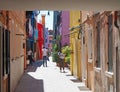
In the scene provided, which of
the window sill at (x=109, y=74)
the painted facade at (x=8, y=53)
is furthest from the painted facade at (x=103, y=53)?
the painted facade at (x=8, y=53)

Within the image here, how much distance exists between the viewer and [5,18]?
555 inches

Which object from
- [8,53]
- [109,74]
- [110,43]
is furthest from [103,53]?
[8,53]

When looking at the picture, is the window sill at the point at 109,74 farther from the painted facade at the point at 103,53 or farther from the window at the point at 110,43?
the window at the point at 110,43

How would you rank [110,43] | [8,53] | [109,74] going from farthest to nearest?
[8,53]
[110,43]
[109,74]

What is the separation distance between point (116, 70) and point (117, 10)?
1.72m

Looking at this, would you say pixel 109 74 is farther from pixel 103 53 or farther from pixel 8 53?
pixel 8 53

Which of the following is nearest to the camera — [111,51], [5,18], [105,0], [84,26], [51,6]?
[105,0]

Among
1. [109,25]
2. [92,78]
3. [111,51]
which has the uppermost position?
[109,25]

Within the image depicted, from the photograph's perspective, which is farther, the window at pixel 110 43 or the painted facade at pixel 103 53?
the window at pixel 110 43

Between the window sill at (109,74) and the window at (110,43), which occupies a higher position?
the window at (110,43)

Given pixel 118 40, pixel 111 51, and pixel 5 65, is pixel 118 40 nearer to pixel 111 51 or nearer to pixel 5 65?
pixel 111 51

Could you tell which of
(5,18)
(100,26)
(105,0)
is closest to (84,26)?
(100,26)

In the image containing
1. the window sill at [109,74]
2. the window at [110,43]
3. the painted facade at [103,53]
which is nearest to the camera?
the painted facade at [103,53]

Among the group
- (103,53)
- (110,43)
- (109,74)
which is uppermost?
(110,43)
